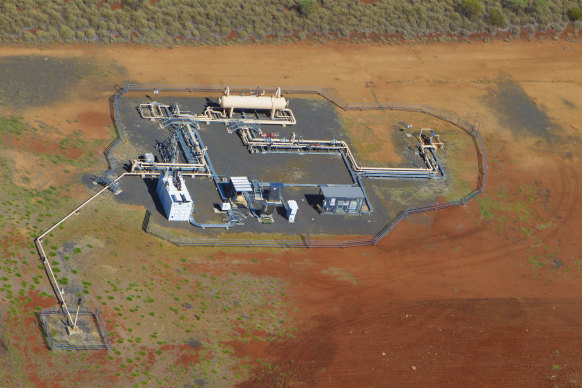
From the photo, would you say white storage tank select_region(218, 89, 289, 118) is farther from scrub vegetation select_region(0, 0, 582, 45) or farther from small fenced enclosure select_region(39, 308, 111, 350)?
small fenced enclosure select_region(39, 308, 111, 350)

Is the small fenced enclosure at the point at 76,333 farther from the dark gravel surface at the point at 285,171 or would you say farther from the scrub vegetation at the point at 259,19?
the scrub vegetation at the point at 259,19

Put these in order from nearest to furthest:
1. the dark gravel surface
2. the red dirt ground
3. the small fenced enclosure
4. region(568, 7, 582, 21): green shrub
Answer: the small fenced enclosure < the red dirt ground < the dark gravel surface < region(568, 7, 582, 21): green shrub

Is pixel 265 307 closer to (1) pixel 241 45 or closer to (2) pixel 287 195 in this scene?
(2) pixel 287 195

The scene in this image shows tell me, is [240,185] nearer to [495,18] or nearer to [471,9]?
[471,9]

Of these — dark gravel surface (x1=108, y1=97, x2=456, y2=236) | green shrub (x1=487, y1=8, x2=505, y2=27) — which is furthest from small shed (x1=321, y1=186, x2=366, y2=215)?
green shrub (x1=487, y1=8, x2=505, y2=27)

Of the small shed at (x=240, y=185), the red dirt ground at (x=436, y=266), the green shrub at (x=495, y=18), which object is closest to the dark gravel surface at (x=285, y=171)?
the small shed at (x=240, y=185)

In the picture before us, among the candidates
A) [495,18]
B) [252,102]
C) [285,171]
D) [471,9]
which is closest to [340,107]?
[252,102]
